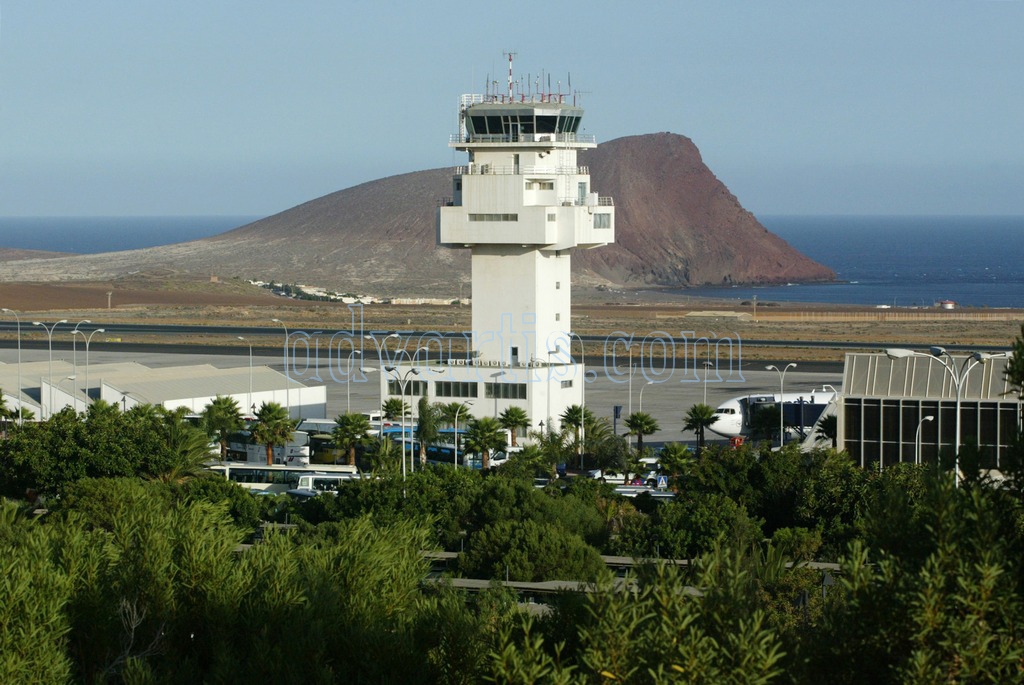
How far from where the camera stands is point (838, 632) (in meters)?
14.8

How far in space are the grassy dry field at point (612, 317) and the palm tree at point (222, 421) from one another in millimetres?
47704

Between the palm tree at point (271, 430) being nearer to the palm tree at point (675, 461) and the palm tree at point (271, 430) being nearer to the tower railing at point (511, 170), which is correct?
the tower railing at point (511, 170)

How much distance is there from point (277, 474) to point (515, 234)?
58.0 ft

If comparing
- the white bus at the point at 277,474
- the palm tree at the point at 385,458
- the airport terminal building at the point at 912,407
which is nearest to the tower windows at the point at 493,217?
the palm tree at the point at 385,458

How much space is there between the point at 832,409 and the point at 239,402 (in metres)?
26.3

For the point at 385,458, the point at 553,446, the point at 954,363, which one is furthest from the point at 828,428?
the point at 385,458

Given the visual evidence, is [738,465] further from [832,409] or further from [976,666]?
[976,666]

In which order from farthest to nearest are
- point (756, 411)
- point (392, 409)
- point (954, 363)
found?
point (392, 409) → point (756, 411) → point (954, 363)

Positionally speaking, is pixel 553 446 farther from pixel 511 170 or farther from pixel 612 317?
pixel 612 317

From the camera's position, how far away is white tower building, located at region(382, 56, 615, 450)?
210ft

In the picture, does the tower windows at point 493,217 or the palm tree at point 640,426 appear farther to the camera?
the tower windows at point 493,217

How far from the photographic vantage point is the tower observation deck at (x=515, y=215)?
2534 inches

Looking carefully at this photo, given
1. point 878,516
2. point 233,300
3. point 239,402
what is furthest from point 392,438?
point 233,300

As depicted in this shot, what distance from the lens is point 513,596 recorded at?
88.9 ft
